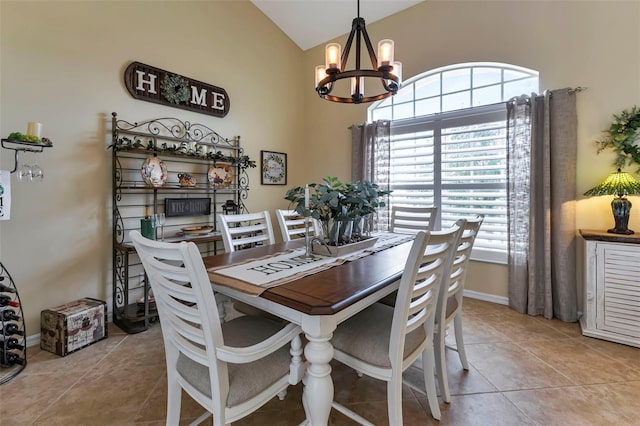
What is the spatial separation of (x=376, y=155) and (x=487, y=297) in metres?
2.11

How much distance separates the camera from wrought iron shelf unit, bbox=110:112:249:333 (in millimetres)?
2641

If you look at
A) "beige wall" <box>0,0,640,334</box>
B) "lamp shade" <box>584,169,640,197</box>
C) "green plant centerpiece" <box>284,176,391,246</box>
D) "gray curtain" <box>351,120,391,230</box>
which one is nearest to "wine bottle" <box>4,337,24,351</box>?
"beige wall" <box>0,0,640,334</box>

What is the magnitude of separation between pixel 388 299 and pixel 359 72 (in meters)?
1.51

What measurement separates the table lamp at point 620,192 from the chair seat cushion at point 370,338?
2.16 meters

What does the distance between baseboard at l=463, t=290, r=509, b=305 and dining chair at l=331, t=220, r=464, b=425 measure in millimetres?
2082

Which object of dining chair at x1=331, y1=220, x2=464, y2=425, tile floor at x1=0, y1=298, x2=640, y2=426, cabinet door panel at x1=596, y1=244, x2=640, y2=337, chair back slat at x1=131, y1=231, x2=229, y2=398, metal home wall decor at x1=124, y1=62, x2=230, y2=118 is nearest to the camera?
chair back slat at x1=131, y1=231, x2=229, y2=398

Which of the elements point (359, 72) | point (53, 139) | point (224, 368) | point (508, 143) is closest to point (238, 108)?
point (53, 139)

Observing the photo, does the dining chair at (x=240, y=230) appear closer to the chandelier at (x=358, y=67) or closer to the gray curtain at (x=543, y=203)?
the chandelier at (x=358, y=67)

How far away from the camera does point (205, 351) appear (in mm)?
1120

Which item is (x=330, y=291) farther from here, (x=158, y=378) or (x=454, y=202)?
(x=454, y=202)

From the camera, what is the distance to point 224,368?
1.08 m

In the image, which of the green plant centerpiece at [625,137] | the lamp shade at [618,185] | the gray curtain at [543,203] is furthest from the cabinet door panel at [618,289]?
the green plant centerpiece at [625,137]

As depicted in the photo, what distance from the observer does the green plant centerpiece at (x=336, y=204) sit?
5.74ft

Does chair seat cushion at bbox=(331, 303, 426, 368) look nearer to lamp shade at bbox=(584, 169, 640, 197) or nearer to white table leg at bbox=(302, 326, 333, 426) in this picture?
white table leg at bbox=(302, 326, 333, 426)
